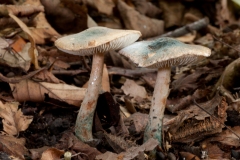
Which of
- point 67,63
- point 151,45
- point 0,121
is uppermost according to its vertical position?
point 151,45

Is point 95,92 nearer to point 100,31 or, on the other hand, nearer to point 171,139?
point 100,31

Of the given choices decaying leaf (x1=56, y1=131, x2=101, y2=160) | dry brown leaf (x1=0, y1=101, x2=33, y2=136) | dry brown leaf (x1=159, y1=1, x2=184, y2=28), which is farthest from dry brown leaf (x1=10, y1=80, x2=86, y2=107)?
dry brown leaf (x1=159, y1=1, x2=184, y2=28)

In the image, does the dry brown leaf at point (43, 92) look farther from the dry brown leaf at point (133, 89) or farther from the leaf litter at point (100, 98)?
the dry brown leaf at point (133, 89)

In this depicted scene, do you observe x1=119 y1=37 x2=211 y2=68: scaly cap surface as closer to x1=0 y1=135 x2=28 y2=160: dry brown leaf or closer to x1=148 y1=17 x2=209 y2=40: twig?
x1=0 y1=135 x2=28 y2=160: dry brown leaf

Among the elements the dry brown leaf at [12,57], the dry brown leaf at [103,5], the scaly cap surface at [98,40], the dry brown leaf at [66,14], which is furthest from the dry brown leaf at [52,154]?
the dry brown leaf at [103,5]

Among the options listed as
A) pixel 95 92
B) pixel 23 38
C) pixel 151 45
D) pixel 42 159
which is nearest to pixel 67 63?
pixel 23 38

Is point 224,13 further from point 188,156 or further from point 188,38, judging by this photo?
point 188,156
